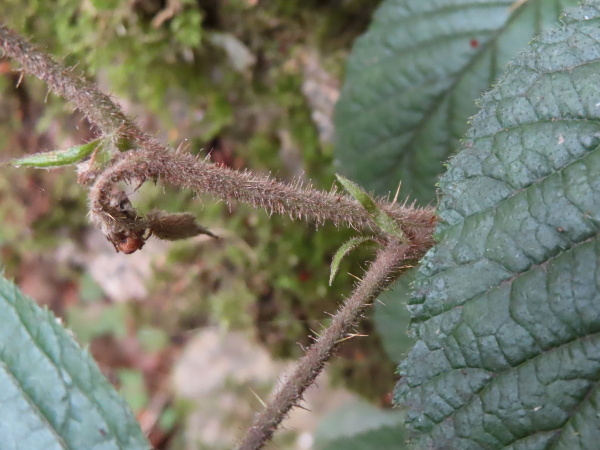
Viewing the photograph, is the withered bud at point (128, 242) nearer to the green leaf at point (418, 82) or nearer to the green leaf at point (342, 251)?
the green leaf at point (342, 251)

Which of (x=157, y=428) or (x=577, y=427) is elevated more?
(x=577, y=427)

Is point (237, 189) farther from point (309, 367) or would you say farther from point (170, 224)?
point (309, 367)

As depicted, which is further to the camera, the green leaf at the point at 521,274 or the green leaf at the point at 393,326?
the green leaf at the point at 393,326

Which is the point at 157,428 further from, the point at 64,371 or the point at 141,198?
the point at 64,371

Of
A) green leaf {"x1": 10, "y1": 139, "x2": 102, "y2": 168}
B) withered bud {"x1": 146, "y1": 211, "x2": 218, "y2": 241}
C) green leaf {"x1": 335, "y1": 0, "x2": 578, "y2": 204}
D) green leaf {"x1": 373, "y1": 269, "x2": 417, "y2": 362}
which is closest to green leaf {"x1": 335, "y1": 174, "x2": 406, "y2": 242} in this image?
withered bud {"x1": 146, "y1": 211, "x2": 218, "y2": 241}

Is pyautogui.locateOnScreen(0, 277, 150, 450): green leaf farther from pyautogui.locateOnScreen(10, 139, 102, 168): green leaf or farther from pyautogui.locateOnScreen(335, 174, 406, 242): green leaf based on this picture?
pyautogui.locateOnScreen(335, 174, 406, 242): green leaf

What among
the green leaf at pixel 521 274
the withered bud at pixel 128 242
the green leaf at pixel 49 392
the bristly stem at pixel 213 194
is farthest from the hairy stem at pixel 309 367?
the withered bud at pixel 128 242

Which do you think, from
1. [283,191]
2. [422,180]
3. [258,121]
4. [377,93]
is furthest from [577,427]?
[258,121]
